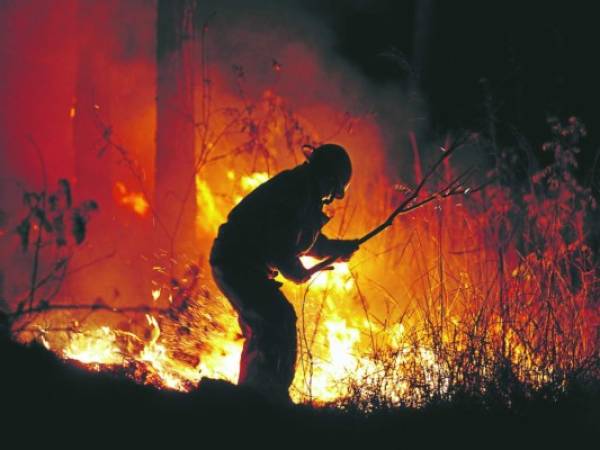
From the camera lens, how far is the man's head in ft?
18.0

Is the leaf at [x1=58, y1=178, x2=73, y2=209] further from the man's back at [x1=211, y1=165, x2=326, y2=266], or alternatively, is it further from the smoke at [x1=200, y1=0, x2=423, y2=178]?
the smoke at [x1=200, y1=0, x2=423, y2=178]

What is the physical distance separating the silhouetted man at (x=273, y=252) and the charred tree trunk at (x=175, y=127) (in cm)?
268

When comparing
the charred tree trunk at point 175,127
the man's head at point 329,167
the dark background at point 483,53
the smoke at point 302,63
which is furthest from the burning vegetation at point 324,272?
the dark background at point 483,53

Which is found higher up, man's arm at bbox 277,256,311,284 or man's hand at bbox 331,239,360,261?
man's hand at bbox 331,239,360,261

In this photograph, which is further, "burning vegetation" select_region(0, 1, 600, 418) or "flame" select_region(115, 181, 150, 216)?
"flame" select_region(115, 181, 150, 216)

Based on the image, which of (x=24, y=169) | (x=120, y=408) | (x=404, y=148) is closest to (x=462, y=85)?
(x=404, y=148)

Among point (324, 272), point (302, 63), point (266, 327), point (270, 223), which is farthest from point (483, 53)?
point (266, 327)

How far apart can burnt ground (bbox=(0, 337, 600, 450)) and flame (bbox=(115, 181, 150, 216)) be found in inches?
133

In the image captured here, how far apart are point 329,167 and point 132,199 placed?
3.43 m

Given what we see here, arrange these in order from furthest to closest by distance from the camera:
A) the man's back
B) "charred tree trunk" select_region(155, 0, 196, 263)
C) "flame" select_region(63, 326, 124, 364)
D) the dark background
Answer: the dark background
"charred tree trunk" select_region(155, 0, 196, 263)
"flame" select_region(63, 326, 124, 364)
the man's back

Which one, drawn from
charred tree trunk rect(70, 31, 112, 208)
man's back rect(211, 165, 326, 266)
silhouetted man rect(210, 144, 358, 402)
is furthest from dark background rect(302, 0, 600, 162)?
man's back rect(211, 165, 326, 266)

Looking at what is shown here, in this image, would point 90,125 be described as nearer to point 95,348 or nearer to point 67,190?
point 95,348

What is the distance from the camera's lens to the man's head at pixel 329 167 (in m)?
5.47

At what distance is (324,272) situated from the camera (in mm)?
6426
